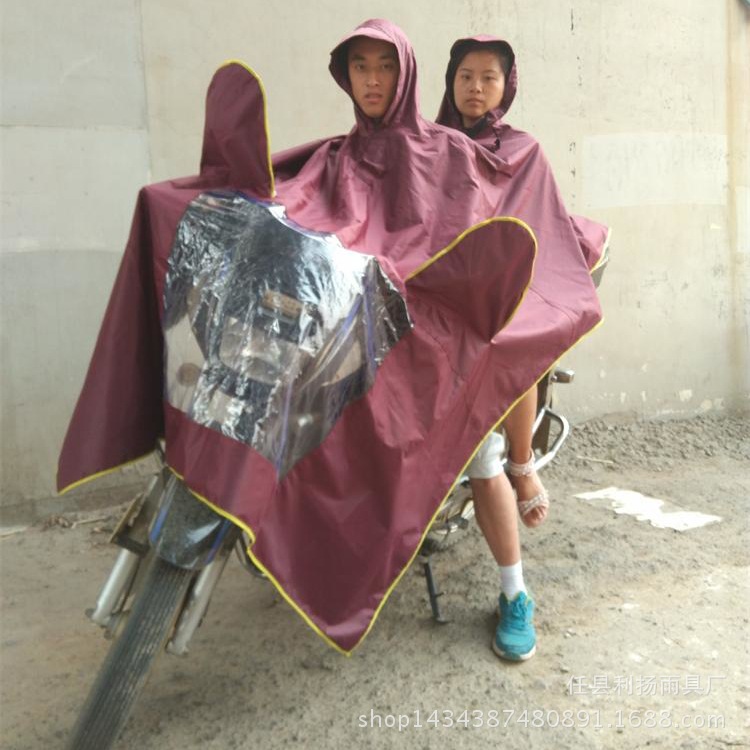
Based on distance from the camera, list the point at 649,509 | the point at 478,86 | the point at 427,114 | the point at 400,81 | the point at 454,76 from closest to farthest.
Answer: the point at 400,81
the point at 478,86
the point at 454,76
the point at 649,509
the point at 427,114

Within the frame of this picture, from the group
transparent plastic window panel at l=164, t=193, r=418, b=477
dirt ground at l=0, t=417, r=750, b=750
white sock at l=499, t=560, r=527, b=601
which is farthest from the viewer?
white sock at l=499, t=560, r=527, b=601

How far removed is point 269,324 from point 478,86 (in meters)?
1.41

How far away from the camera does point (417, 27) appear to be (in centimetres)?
363

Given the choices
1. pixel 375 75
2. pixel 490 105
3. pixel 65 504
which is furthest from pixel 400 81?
pixel 65 504

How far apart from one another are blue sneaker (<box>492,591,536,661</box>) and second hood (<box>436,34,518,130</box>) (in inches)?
58.5

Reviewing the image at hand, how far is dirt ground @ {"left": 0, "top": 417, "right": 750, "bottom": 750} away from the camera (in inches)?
73.6

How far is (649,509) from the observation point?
338cm

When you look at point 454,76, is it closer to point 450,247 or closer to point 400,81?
point 400,81

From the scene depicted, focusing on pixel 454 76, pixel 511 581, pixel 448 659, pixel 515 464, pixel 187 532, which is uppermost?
pixel 454 76

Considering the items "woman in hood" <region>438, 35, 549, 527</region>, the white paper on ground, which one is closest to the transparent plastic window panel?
"woman in hood" <region>438, 35, 549, 527</region>

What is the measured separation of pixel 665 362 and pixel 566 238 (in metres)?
2.40

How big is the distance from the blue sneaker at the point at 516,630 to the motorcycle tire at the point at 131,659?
3.29ft

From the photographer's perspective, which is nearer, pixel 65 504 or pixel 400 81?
pixel 400 81

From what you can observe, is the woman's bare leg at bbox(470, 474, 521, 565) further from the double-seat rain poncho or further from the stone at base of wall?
the stone at base of wall
